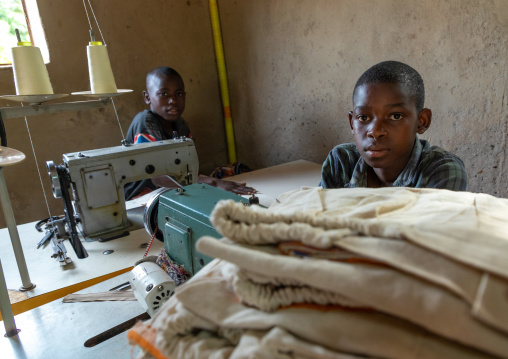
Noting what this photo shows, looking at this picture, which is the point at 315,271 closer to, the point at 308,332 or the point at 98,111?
the point at 308,332

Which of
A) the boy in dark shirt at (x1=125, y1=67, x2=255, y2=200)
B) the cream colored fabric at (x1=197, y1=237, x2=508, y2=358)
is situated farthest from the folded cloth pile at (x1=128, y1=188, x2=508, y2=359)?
the boy in dark shirt at (x1=125, y1=67, x2=255, y2=200)

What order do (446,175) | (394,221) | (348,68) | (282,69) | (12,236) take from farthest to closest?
(282,69) < (348,68) < (12,236) < (446,175) < (394,221)

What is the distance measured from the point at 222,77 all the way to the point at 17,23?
1.76 meters

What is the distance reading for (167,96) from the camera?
2781mm

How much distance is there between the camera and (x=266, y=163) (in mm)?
3641

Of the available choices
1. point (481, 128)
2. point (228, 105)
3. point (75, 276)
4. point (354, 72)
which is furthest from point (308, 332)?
point (228, 105)

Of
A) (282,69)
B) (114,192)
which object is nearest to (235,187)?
(114,192)

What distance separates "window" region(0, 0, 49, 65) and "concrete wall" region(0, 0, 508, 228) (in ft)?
0.27

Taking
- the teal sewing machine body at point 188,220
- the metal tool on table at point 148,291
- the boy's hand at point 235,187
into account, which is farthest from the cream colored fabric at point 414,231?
the boy's hand at point 235,187

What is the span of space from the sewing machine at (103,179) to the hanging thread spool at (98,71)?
27 centimetres

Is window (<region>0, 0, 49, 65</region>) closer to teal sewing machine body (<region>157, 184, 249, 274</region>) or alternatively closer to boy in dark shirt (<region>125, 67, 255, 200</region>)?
boy in dark shirt (<region>125, 67, 255, 200</region>)

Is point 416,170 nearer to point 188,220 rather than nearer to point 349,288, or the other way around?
point 188,220

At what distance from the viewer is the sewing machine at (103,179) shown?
4.91 ft

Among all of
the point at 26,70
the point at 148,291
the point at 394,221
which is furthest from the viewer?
the point at 26,70
